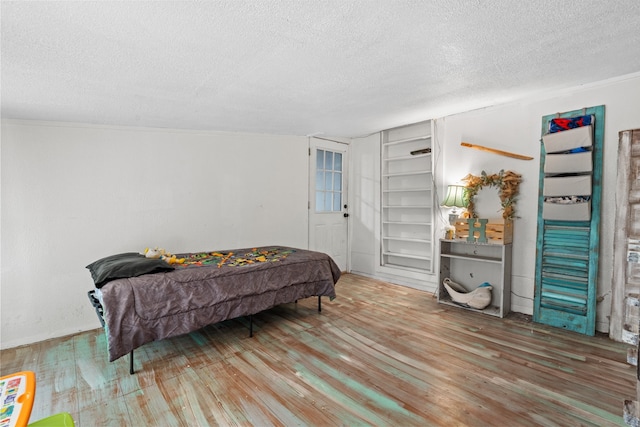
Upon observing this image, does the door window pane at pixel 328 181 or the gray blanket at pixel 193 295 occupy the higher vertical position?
the door window pane at pixel 328 181

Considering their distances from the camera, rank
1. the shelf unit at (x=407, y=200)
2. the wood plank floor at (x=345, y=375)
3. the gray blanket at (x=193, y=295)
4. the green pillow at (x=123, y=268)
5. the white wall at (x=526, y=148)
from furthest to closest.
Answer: the shelf unit at (x=407, y=200), the white wall at (x=526, y=148), the green pillow at (x=123, y=268), the gray blanket at (x=193, y=295), the wood plank floor at (x=345, y=375)

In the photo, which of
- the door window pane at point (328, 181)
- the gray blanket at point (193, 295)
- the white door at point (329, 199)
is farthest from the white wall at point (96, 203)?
the gray blanket at point (193, 295)

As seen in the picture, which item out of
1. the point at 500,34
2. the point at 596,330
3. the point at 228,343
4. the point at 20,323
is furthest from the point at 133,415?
the point at 596,330

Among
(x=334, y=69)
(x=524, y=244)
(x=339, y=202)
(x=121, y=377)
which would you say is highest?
(x=334, y=69)

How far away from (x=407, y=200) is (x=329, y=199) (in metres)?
1.36

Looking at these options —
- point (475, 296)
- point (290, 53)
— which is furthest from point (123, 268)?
point (475, 296)

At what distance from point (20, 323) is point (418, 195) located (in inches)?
198

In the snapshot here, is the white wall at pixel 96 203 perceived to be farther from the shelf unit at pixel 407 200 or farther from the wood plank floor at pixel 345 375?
the shelf unit at pixel 407 200

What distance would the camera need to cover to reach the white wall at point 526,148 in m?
2.98

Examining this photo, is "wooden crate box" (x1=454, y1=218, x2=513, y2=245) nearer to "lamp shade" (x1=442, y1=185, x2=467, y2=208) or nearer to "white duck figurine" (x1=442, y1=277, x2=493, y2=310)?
"lamp shade" (x1=442, y1=185, x2=467, y2=208)

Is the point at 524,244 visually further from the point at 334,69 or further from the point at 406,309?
the point at 334,69

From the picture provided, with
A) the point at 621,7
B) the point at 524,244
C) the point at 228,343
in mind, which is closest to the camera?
the point at 621,7

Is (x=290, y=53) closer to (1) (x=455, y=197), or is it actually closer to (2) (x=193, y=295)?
(2) (x=193, y=295)

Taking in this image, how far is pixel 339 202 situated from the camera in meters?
5.69
